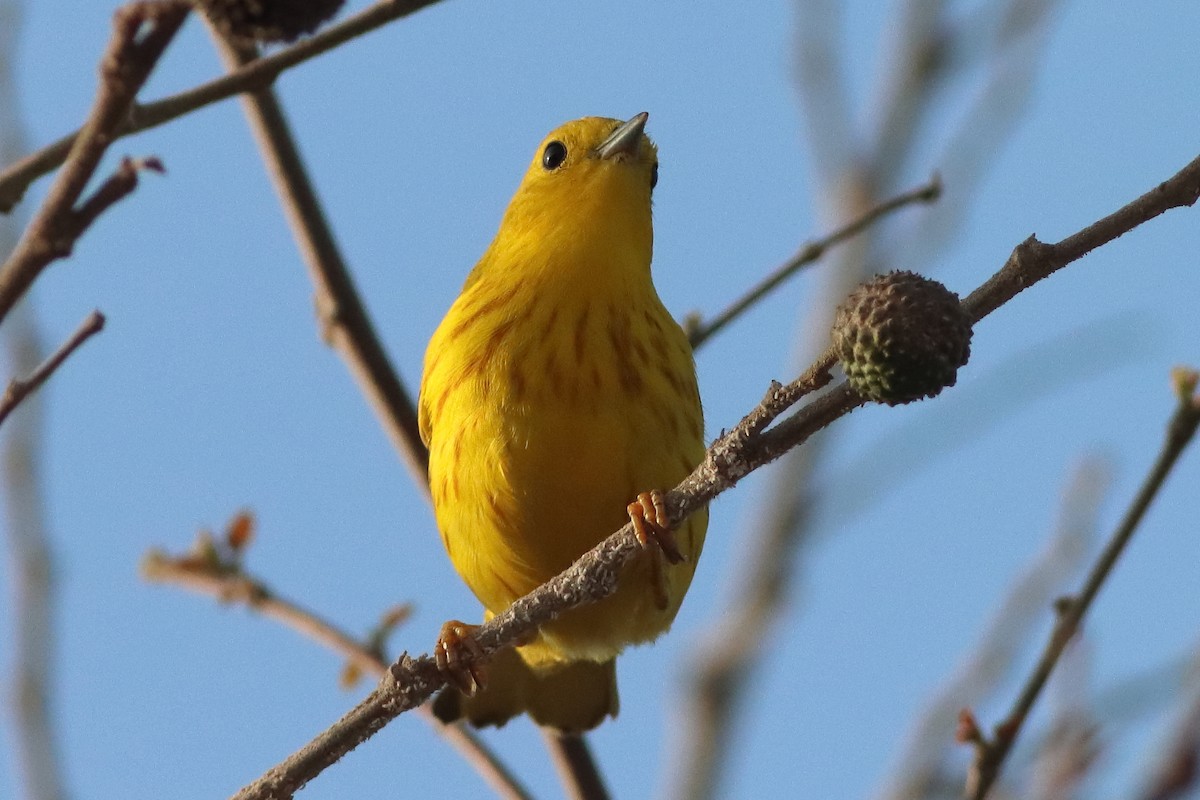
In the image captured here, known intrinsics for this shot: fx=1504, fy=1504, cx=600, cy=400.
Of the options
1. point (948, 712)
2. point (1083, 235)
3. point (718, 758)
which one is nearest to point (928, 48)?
point (718, 758)

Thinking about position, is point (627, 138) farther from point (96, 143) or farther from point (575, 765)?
point (96, 143)

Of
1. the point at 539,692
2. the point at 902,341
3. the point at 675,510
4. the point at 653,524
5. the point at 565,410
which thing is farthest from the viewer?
the point at 539,692

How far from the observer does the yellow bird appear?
4.59 m

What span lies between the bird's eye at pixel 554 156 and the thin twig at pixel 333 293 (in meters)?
0.87

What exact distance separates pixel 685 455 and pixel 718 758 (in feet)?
11.1

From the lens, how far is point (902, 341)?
2303 mm

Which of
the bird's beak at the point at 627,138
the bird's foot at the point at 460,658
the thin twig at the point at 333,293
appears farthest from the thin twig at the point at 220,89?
the bird's beak at the point at 627,138

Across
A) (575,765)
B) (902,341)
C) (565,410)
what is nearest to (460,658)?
(565,410)

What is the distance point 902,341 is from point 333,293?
319cm

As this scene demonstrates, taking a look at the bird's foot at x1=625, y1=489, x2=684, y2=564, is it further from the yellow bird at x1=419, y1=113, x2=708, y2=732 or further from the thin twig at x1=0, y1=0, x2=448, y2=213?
the thin twig at x1=0, y1=0, x2=448, y2=213

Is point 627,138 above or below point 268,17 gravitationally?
above

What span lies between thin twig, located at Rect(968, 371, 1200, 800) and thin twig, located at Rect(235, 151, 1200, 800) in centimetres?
107

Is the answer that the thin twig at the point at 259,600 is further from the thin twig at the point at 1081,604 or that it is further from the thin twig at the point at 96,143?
the thin twig at the point at 96,143

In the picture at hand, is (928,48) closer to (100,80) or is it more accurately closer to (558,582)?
(558,582)
